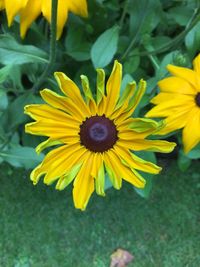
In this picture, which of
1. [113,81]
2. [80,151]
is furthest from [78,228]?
[113,81]

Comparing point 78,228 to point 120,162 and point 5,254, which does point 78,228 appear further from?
point 120,162

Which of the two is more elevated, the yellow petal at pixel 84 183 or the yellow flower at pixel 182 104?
the yellow flower at pixel 182 104

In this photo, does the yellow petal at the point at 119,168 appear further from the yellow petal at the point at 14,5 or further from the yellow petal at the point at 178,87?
the yellow petal at the point at 14,5

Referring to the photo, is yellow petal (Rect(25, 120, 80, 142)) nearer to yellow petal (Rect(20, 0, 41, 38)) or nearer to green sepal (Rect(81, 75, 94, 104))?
green sepal (Rect(81, 75, 94, 104))

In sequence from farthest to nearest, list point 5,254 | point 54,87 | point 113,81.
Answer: point 5,254 → point 54,87 → point 113,81

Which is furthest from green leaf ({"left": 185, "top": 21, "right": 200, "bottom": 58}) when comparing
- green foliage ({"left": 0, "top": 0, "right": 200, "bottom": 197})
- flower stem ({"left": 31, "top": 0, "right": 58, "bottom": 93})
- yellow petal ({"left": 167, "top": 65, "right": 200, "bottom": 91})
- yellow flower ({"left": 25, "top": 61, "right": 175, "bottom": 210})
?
yellow flower ({"left": 25, "top": 61, "right": 175, "bottom": 210})

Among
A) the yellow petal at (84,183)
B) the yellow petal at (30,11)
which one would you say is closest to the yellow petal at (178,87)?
the yellow petal at (84,183)

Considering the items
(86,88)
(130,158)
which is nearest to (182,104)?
(130,158)
